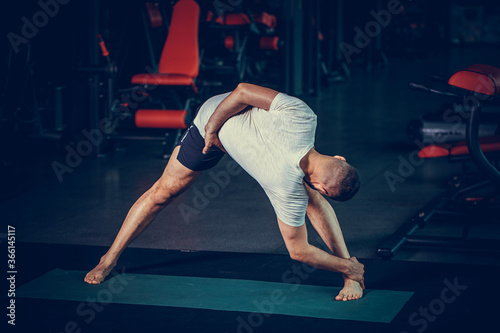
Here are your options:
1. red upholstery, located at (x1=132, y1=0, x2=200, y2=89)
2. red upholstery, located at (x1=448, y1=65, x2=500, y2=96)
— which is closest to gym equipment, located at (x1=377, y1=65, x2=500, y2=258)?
red upholstery, located at (x1=448, y1=65, x2=500, y2=96)

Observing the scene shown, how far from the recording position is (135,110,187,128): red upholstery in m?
5.86

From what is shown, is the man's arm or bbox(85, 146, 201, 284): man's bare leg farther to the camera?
bbox(85, 146, 201, 284): man's bare leg

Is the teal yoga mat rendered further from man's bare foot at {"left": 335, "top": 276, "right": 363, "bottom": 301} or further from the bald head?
the bald head

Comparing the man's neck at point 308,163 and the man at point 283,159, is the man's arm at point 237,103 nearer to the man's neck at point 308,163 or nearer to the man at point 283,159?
the man at point 283,159

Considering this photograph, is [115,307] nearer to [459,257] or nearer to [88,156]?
[459,257]

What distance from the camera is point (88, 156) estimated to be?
20.0ft

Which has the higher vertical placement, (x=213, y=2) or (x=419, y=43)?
(x=213, y=2)

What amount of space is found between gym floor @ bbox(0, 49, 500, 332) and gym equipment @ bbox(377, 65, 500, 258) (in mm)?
67

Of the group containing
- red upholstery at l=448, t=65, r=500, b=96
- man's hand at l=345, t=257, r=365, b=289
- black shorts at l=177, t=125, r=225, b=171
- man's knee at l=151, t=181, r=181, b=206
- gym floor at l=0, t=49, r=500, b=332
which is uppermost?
red upholstery at l=448, t=65, r=500, b=96

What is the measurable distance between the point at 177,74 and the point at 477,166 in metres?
3.14

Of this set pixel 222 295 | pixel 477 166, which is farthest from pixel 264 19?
pixel 222 295

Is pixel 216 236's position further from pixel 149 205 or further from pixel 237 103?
pixel 237 103

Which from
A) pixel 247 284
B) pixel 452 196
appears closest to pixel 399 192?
pixel 452 196

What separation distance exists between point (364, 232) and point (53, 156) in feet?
10.4
